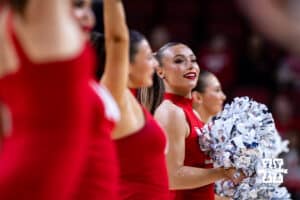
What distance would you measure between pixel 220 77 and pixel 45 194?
21.8 feet

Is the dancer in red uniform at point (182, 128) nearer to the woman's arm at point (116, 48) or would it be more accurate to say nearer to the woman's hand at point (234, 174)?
the woman's hand at point (234, 174)

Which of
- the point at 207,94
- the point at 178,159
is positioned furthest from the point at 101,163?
the point at 207,94

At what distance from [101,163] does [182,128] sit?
1295 millimetres

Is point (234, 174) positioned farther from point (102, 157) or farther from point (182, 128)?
point (102, 157)

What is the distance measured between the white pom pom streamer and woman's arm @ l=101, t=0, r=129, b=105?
112cm

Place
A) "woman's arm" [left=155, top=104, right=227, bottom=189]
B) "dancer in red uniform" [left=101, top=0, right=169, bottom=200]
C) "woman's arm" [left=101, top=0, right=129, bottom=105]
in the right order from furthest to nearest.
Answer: "woman's arm" [left=155, top=104, right=227, bottom=189] → "dancer in red uniform" [left=101, top=0, right=169, bottom=200] → "woman's arm" [left=101, top=0, right=129, bottom=105]

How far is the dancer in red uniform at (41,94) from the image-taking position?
238 centimetres

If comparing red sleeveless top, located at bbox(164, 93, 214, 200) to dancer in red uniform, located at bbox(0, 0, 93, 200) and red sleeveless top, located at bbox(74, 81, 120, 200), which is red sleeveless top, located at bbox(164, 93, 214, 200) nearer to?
red sleeveless top, located at bbox(74, 81, 120, 200)

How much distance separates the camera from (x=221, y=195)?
480 centimetres

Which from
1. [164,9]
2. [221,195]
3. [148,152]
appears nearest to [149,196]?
[148,152]

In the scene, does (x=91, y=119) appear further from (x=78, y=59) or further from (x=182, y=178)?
(x=182, y=178)

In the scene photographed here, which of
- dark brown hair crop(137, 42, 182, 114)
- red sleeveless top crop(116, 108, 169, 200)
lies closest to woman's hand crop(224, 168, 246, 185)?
dark brown hair crop(137, 42, 182, 114)

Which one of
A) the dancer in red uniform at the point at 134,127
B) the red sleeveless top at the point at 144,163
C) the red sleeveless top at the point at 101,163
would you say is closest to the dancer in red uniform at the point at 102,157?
the red sleeveless top at the point at 101,163

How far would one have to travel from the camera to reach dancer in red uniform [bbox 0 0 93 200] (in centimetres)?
238
